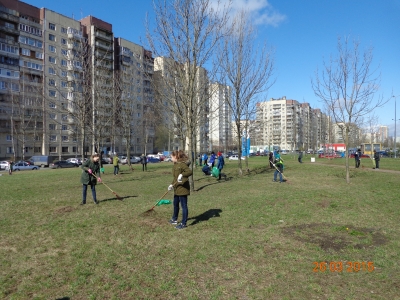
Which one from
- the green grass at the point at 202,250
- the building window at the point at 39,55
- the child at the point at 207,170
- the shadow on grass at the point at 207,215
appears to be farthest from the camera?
A: the building window at the point at 39,55

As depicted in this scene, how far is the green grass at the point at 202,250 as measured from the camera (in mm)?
4109

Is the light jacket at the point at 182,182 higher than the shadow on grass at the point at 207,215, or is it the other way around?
the light jacket at the point at 182,182

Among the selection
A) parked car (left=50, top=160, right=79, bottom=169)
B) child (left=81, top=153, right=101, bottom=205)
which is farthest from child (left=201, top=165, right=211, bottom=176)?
parked car (left=50, top=160, right=79, bottom=169)

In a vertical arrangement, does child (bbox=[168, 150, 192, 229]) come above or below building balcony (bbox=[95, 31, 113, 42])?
below

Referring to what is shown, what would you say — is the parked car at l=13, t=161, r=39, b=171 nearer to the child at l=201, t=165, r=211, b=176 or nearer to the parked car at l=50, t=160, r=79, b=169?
the parked car at l=50, t=160, r=79, b=169

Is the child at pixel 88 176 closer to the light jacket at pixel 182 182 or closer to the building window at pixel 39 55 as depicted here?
the light jacket at pixel 182 182

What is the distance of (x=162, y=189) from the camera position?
1371 cm

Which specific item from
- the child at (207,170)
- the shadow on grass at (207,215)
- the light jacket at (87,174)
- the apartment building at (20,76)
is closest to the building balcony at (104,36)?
the apartment building at (20,76)

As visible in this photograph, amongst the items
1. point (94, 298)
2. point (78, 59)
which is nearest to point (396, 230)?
point (94, 298)

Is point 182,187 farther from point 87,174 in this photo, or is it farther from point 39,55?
point 39,55
